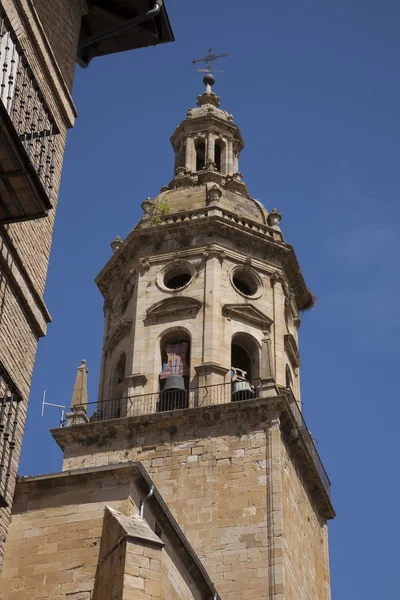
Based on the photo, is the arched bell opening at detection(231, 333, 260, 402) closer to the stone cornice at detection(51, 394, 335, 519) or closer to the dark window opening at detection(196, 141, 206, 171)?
the stone cornice at detection(51, 394, 335, 519)

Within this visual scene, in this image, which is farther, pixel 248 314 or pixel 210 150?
pixel 210 150

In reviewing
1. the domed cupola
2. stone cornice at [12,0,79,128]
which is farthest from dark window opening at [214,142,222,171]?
stone cornice at [12,0,79,128]

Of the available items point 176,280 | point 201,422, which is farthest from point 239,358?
point 201,422

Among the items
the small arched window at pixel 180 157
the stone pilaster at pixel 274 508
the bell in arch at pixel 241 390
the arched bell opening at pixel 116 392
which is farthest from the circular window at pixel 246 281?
the small arched window at pixel 180 157

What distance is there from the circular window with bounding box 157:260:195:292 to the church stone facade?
41mm

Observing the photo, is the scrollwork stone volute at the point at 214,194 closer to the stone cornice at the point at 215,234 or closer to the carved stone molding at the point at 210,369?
the stone cornice at the point at 215,234

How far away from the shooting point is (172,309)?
3094cm

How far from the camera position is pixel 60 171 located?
52.3 ft

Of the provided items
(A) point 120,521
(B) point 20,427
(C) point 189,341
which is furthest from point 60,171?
(C) point 189,341

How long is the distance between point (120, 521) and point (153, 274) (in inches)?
611

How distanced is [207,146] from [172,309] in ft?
26.9

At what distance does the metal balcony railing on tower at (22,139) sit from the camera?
12477 mm

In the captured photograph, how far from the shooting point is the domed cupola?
1423 inches

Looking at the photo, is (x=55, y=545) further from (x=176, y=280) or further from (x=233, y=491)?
(x=176, y=280)
